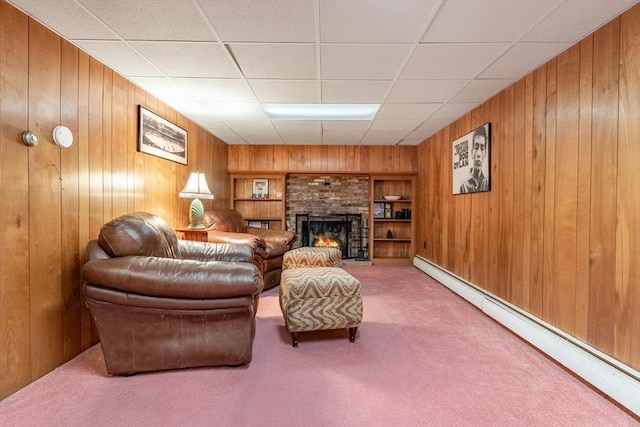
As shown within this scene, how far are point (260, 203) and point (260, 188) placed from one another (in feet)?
0.98

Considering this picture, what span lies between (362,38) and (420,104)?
→ 1534mm

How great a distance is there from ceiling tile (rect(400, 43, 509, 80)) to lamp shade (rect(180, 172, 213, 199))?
2.46m

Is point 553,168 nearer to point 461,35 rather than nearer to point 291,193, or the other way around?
point 461,35

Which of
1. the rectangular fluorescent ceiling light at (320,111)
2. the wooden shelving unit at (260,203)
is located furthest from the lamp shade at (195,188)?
the wooden shelving unit at (260,203)

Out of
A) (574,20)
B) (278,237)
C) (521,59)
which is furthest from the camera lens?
(278,237)

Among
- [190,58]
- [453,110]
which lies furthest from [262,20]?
[453,110]

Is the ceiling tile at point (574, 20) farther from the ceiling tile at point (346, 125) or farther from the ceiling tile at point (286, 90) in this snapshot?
the ceiling tile at point (346, 125)

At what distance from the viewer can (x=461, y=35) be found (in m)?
1.86

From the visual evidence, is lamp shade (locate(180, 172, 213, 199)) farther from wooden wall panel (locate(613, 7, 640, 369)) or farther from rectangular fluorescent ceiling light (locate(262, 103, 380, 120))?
wooden wall panel (locate(613, 7, 640, 369))

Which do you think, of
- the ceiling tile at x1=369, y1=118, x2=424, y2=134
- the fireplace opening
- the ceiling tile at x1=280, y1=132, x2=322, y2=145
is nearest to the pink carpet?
the ceiling tile at x1=369, y1=118, x2=424, y2=134

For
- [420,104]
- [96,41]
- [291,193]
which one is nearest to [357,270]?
[291,193]

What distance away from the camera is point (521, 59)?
85.1 inches

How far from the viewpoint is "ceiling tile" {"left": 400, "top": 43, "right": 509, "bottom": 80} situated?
2000mm

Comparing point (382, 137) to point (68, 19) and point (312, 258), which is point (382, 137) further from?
point (68, 19)
